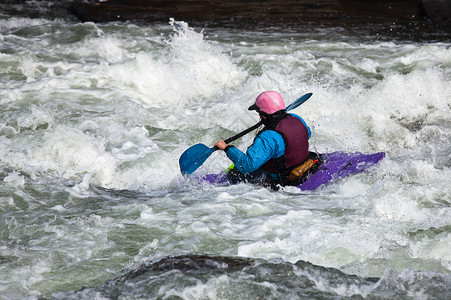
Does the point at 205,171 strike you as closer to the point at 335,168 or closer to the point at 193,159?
the point at 193,159

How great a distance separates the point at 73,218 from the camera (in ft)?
14.0

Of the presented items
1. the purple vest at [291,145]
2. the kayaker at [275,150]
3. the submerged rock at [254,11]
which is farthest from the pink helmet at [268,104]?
the submerged rock at [254,11]

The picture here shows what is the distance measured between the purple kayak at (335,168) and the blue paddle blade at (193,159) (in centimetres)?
21

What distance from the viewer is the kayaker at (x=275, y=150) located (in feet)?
14.9

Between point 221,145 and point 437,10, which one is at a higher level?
point 437,10

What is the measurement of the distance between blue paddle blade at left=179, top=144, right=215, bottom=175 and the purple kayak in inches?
8.4

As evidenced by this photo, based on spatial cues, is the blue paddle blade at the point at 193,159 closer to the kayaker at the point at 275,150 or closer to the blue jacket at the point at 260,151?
the kayaker at the point at 275,150

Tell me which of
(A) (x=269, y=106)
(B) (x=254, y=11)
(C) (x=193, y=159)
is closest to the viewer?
(A) (x=269, y=106)

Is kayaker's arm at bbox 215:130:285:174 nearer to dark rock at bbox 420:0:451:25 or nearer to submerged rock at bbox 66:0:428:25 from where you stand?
submerged rock at bbox 66:0:428:25

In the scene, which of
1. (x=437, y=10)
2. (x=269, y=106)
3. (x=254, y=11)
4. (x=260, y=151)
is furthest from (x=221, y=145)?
(x=254, y=11)

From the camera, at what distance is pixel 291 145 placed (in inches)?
184

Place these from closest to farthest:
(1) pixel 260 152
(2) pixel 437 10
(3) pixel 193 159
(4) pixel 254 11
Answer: (1) pixel 260 152 → (3) pixel 193 159 → (2) pixel 437 10 → (4) pixel 254 11

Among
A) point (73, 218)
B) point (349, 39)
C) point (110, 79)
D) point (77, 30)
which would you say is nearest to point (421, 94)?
point (349, 39)

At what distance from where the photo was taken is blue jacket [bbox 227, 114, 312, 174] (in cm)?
450
